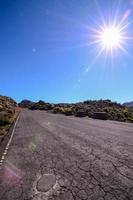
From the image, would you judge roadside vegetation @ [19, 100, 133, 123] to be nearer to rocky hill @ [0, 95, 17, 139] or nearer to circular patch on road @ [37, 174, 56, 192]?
rocky hill @ [0, 95, 17, 139]

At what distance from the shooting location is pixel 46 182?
5.60 meters

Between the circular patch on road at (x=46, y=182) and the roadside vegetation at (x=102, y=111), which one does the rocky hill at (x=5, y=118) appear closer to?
the circular patch on road at (x=46, y=182)

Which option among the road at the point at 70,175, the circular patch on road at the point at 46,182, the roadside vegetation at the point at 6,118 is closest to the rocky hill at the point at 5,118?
the roadside vegetation at the point at 6,118

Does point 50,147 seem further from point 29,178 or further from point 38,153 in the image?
point 29,178

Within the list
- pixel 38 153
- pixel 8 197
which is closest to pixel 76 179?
pixel 8 197

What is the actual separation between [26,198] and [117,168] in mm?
3252

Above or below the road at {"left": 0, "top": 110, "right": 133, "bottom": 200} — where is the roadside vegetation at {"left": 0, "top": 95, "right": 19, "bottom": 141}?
above

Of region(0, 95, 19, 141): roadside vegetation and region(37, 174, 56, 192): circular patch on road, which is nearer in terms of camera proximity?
region(37, 174, 56, 192): circular patch on road

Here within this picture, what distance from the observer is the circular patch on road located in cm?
523

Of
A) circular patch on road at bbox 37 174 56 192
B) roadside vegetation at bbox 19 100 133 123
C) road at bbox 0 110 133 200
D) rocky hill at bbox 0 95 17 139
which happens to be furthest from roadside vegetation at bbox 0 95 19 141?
roadside vegetation at bbox 19 100 133 123

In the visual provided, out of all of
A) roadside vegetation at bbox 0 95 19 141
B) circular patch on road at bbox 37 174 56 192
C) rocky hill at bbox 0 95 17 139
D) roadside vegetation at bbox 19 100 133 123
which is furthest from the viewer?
roadside vegetation at bbox 19 100 133 123

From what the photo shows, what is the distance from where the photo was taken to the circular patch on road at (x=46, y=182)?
5.23m

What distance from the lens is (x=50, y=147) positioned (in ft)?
32.4

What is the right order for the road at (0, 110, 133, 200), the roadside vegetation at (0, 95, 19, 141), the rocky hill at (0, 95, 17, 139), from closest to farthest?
1. the road at (0, 110, 133, 200)
2. the roadside vegetation at (0, 95, 19, 141)
3. the rocky hill at (0, 95, 17, 139)
